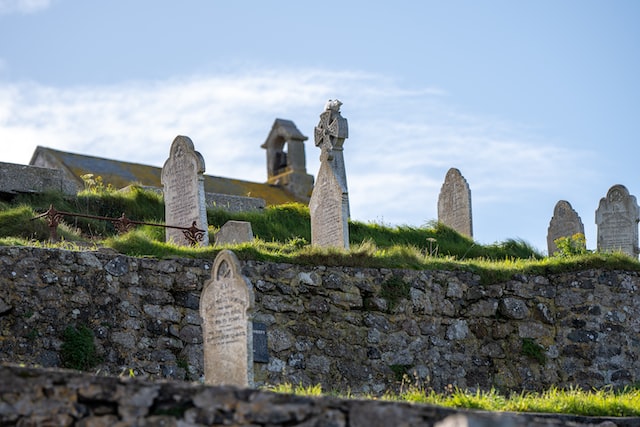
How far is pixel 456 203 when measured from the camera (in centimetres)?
2620

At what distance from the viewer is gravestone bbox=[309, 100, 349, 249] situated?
65.7 feet

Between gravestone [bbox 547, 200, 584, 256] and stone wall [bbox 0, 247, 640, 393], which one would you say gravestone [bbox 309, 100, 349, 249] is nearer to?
stone wall [bbox 0, 247, 640, 393]

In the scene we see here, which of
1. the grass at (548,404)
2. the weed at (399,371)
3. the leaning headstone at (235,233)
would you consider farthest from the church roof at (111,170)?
the grass at (548,404)

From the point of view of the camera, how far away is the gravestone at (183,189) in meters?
19.7

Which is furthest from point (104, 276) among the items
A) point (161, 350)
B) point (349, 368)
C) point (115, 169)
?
point (115, 169)

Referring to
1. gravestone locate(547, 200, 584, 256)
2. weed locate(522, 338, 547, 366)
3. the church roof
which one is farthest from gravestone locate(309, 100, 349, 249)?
the church roof

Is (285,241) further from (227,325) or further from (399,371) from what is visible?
(227,325)

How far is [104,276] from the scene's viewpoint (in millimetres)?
15375

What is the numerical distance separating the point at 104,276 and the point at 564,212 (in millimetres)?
14351

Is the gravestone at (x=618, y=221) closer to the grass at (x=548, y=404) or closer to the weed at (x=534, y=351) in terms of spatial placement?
the weed at (x=534, y=351)

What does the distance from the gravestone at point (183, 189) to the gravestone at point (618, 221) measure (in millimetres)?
9192

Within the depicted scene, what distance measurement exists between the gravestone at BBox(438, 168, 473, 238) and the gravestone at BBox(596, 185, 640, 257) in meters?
2.70

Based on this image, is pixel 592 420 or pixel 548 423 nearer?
pixel 548 423

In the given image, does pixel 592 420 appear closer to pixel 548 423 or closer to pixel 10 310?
pixel 548 423
